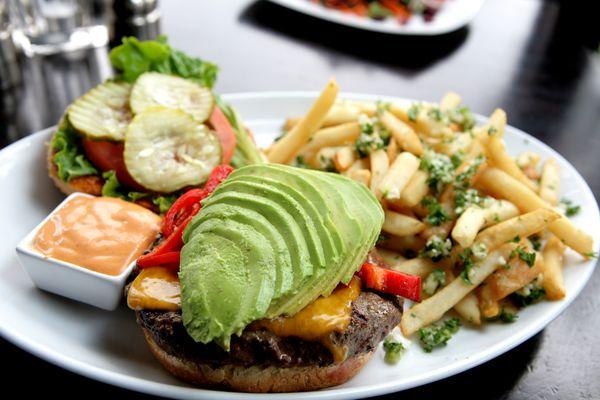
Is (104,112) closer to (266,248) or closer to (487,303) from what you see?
(266,248)

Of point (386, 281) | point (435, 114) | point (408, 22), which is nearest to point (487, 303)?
point (386, 281)

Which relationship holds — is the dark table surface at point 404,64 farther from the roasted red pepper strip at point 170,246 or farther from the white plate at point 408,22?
the roasted red pepper strip at point 170,246

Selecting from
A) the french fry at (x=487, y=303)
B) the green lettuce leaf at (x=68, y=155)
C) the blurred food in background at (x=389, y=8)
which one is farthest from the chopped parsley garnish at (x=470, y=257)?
the blurred food in background at (x=389, y=8)

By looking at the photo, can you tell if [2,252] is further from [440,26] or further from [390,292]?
[440,26]

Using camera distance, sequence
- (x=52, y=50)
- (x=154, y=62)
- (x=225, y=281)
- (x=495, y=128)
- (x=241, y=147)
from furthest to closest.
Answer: (x=52, y=50)
(x=154, y=62)
(x=241, y=147)
(x=495, y=128)
(x=225, y=281)

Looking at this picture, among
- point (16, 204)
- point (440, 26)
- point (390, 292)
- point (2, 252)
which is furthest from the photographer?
point (440, 26)

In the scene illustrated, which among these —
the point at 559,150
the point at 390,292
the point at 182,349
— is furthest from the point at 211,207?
the point at 559,150
